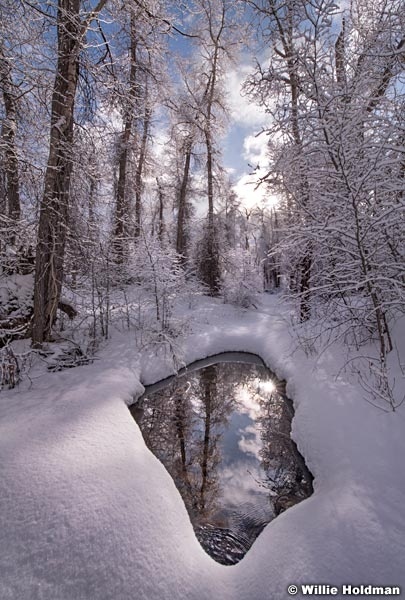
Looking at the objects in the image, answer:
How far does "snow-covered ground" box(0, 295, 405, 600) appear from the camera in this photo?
162 centimetres

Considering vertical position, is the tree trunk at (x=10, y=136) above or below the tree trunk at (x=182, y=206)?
below

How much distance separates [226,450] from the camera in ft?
13.0

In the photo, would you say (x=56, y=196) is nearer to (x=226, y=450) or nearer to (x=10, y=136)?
(x=10, y=136)

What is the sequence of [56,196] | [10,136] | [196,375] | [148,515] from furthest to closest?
[196,375] < [56,196] < [10,136] < [148,515]

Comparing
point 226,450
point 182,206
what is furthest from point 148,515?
point 182,206

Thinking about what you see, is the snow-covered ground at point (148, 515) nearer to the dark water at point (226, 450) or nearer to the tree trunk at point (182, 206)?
the dark water at point (226, 450)

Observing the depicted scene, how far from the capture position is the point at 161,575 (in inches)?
67.2
